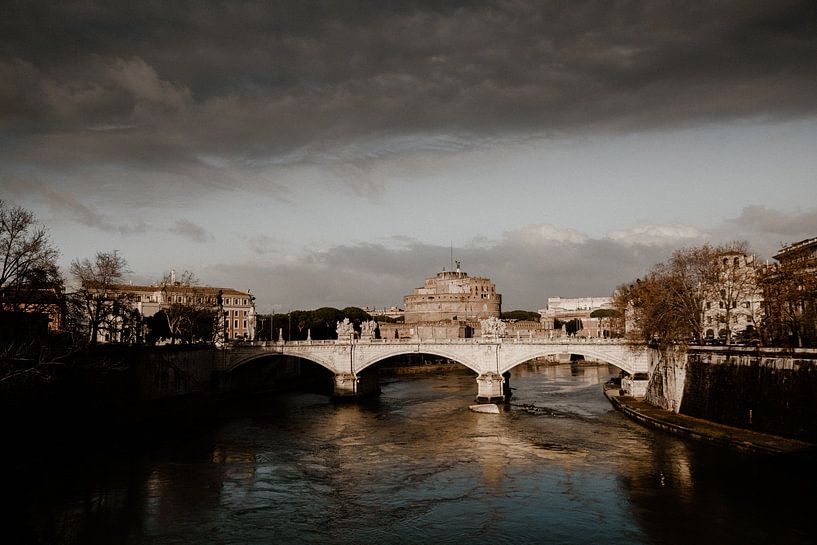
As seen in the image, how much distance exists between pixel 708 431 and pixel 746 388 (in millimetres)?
2930

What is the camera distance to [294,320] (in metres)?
102

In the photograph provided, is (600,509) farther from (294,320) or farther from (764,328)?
(294,320)

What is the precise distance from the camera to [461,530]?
2212 centimetres

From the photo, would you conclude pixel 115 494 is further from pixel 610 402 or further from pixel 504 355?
pixel 610 402

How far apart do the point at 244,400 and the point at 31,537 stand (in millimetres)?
38250

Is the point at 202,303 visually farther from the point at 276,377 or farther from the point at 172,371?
the point at 172,371

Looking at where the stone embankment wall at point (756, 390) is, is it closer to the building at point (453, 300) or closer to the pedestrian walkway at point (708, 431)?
the pedestrian walkway at point (708, 431)

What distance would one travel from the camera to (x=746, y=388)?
32656 mm

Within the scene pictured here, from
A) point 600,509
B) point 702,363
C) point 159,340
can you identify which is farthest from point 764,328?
point 159,340

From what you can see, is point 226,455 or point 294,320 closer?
point 226,455

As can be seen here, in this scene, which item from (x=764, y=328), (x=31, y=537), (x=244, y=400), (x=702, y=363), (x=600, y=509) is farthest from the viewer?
(x=244, y=400)

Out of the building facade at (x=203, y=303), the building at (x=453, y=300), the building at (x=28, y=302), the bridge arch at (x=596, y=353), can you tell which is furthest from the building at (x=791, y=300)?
the building at (x=453, y=300)

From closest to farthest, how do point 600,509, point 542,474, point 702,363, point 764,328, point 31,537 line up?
point 31,537, point 600,509, point 542,474, point 702,363, point 764,328

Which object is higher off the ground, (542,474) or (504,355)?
(504,355)
